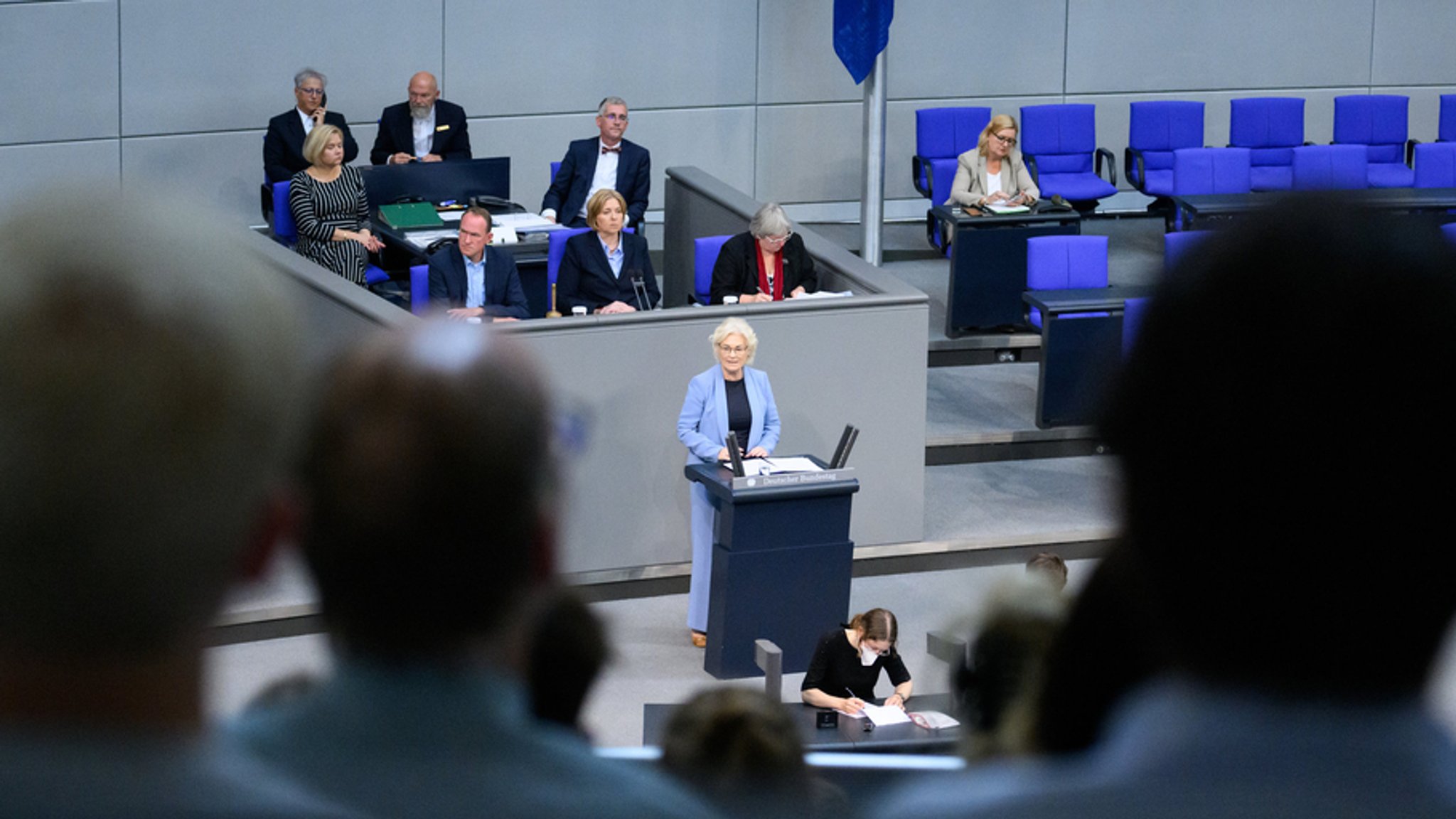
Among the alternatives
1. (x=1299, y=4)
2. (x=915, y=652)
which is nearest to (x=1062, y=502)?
(x=915, y=652)

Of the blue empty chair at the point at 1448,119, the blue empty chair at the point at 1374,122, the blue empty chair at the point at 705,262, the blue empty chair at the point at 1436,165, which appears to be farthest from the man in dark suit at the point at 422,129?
the blue empty chair at the point at 1448,119

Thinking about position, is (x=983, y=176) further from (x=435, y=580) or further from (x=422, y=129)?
(x=435, y=580)

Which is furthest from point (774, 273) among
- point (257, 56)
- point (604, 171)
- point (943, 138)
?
point (257, 56)

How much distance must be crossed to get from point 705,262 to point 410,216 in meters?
1.75

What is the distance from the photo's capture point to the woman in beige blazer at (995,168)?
1077 centimetres

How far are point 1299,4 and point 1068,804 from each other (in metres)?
→ 14.6

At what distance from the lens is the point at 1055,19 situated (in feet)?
44.5

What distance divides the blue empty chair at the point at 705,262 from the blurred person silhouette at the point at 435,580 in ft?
27.7

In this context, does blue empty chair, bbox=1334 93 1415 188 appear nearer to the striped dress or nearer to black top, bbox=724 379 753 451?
black top, bbox=724 379 753 451

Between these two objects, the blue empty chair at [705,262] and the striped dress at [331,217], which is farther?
the blue empty chair at [705,262]

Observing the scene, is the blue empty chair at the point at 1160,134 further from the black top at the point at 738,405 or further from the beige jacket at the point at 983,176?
the black top at the point at 738,405

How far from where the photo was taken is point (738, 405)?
744cm

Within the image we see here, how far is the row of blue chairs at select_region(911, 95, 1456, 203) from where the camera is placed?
1209 centimetres

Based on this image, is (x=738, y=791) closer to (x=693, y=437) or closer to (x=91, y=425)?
(x=91, y=425)
